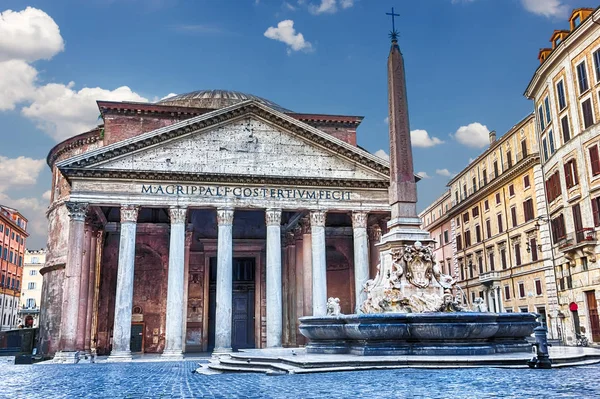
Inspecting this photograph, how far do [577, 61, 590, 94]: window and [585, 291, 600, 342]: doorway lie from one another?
8.08 meters

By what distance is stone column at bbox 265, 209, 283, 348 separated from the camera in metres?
22.9

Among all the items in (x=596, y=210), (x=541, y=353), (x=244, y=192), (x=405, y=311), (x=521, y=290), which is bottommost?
(x=541, y=353)

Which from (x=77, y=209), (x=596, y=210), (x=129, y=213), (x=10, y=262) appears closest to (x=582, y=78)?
(x=596, y=210)

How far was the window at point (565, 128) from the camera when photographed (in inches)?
941

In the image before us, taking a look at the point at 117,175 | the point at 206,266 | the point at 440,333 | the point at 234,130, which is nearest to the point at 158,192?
the point at 117,175

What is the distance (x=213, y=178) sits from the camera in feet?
76.6

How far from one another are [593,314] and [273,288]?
12.8 m

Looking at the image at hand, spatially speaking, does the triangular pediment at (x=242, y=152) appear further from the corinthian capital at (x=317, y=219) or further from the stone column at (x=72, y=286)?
the stone column at (x=72, y=286)

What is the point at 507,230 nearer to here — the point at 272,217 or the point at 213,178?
the point at 272,217

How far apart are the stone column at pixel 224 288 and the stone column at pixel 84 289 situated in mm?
5330

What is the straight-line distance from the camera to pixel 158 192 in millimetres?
23047

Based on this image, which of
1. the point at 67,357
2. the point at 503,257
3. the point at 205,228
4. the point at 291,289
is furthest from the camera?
the point at 503,257

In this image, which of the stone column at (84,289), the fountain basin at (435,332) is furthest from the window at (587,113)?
the stone column at (84,289)

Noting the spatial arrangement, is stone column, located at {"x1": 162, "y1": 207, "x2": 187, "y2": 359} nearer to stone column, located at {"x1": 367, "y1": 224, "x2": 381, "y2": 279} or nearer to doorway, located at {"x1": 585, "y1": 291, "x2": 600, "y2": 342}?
stone column, located at {"x1": 367, "y1": 224, "x2": 381, "y2": 279}
